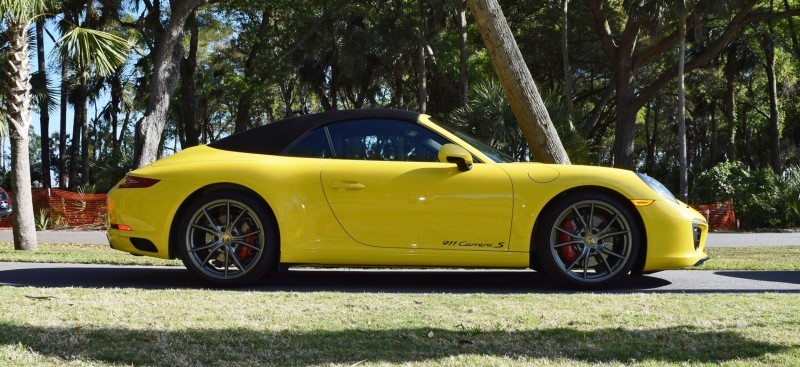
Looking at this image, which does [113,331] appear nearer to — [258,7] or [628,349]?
[628,349]

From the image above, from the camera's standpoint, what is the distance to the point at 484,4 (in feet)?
32.1

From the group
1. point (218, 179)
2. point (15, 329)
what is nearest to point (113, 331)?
point (15, 329)

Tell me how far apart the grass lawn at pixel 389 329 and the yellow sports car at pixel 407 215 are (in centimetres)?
62

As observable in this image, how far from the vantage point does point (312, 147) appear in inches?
253

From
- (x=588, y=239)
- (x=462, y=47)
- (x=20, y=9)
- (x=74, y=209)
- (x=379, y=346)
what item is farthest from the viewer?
(x=462, y=47)

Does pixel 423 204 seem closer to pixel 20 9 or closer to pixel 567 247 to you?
pixel 567 247

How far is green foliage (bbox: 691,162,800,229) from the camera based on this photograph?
2245cm

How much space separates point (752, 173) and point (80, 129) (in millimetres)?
28275

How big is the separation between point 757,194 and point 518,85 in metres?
16.0

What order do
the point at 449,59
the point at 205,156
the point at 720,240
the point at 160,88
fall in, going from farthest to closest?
the point at 449,59 → the point at 160,88 → the point at 720,240 → the point at 205,156

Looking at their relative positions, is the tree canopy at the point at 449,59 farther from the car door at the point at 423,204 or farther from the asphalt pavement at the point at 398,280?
the car door at the point at 423,204

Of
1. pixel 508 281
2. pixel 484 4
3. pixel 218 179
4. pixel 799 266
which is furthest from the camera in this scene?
pixel 484 4

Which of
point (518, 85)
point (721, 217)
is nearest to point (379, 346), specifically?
point (518, 85)

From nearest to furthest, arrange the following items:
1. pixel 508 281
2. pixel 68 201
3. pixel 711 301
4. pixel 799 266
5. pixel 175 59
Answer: pixel 711 301 → pixel 508 281 → pixel 799 266 → pixel 175 59 → pixel 68 201
